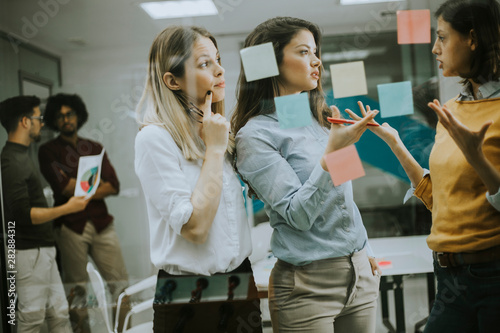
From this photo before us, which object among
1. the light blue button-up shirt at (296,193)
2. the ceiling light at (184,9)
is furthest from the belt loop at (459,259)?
the ceiling light at (184,9)

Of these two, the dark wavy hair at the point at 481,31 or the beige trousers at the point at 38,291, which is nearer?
the dark wavy hair at the point at 481,31

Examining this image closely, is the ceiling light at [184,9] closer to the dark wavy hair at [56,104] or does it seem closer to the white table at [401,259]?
the dark wavy hair at [56,104]

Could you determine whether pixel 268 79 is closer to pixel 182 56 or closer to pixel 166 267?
pixel 182 56

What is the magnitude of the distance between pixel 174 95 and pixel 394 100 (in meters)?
0.73

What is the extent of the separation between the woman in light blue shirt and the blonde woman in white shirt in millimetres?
96

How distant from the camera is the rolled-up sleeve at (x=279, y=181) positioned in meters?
1.16

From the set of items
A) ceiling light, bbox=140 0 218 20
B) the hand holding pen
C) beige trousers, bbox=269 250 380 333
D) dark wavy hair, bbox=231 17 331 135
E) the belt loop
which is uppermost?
ceiling light, bbox=140 0 218 20

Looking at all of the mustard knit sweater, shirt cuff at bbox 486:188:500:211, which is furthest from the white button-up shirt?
shirt cuff at bbox 486:188:500:211

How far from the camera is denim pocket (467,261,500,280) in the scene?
3.71 feet

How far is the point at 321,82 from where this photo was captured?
54.1 inches

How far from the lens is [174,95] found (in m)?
1.32

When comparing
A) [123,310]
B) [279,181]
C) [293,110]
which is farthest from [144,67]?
[123,310]

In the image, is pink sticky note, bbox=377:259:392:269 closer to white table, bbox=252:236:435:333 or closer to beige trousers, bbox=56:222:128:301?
white table, bbox=252:236:435:333

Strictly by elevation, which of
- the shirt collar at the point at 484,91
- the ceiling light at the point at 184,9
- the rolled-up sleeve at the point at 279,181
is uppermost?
the ceiling light at the point at 184,9
